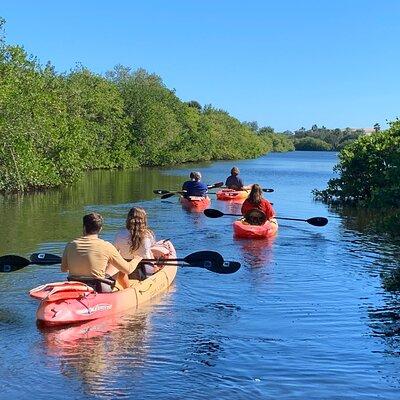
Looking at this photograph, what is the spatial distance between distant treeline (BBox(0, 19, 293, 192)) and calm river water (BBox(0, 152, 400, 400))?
46.0 feet

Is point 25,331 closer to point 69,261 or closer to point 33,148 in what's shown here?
Result: point 69,261

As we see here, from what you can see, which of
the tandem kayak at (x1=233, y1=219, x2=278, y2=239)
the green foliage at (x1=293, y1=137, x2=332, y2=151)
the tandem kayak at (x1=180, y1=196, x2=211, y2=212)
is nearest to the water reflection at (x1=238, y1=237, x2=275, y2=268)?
the tandem kayak at (x1=233, y1=219, x2=278, y2=239)

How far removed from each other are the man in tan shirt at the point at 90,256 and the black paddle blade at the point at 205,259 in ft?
5.65

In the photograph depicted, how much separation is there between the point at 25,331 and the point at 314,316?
13.7 ft

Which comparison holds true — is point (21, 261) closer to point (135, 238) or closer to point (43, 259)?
point (43, 259)

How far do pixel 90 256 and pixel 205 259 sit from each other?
2405mm

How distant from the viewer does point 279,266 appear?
14.2 metres

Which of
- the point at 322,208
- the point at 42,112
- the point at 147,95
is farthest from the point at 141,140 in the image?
the point at 322,208

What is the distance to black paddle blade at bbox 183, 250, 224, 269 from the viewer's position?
11391 mm

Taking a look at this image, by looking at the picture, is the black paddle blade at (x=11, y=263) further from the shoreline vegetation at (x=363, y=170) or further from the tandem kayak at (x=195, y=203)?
the shoreline vegetation at (x=363, y=170)

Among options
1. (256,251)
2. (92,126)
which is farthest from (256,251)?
(92,126)

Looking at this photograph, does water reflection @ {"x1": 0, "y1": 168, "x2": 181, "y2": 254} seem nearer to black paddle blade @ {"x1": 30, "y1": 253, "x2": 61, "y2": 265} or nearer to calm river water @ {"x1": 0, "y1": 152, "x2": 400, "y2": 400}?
calm river water @ {"x1": 0, "y1": 152, "x2": 400, "y2": 400}

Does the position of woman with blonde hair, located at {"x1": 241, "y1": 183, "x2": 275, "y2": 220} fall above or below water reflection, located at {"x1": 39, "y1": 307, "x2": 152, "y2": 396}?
above

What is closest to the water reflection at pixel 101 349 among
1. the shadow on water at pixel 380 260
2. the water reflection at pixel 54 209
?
the shadow on water at pixel 380 260
